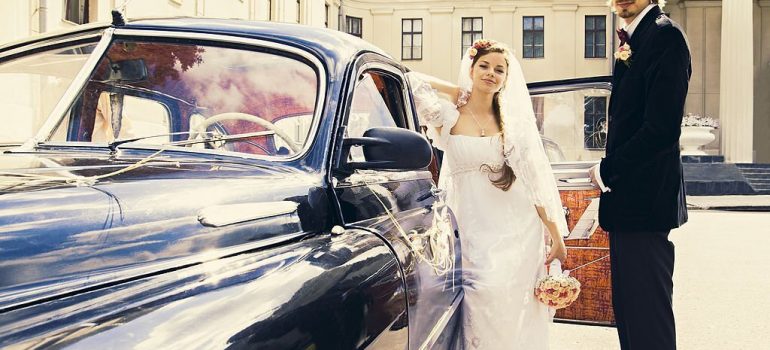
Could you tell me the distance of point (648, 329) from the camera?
2824 mm

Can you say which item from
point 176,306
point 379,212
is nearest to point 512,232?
point 379,212

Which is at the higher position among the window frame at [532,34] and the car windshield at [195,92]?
the window frame at [532,34]

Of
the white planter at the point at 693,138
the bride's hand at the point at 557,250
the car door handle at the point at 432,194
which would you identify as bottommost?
the bride's hand at the point at 557,250

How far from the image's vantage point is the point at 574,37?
113ft

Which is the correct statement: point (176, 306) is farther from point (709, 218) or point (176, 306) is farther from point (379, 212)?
point (709, 218)

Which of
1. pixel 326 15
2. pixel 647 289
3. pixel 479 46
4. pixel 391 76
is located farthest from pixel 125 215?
pixel 326 15

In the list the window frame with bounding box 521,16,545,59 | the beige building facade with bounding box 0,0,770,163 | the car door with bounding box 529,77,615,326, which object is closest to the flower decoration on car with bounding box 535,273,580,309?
the car door with bounding box 529,77,615,326

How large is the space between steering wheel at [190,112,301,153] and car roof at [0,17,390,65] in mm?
280

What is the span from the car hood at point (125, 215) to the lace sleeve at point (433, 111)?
157 cm

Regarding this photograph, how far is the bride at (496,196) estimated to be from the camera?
330 cm

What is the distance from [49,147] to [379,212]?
1038 millimetres

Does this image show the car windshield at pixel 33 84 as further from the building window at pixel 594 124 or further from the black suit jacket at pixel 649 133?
the building window at pixel 594 124

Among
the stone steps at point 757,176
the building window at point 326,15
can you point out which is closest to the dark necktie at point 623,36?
the stone steps at point 757,176

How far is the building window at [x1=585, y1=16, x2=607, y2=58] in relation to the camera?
34.2m
